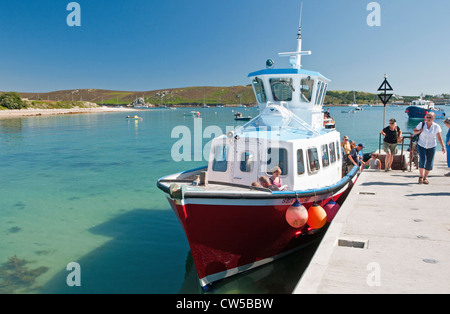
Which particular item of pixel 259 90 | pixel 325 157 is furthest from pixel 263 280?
pixel 259 90

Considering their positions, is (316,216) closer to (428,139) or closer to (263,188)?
(263,188)

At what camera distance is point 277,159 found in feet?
26.6

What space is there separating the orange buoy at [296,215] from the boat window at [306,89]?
4347mm

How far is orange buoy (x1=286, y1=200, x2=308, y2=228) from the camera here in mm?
6906

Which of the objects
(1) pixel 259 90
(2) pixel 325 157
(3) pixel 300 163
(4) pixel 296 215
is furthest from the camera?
(1) pixel 259 90

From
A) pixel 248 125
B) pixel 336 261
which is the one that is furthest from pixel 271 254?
pixel 248 125

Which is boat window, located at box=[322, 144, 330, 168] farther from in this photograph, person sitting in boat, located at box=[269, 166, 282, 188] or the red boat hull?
person sitting in boat, located at box=[269, 166, 282, 188]

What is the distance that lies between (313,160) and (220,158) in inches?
95.0

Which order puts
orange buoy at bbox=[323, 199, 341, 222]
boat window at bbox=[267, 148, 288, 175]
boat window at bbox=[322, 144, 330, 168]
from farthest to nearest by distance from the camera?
boat window at bbox=[322, 144, 330, 168]
orange buoy at bbox=[323, 199, 341, 222]
boat window at bbox=[267, 148, 288, 175]

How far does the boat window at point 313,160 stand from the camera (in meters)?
8.42

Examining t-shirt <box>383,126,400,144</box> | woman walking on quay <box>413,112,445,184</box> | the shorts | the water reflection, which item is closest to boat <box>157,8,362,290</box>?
the water reflection

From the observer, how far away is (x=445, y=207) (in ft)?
25.5

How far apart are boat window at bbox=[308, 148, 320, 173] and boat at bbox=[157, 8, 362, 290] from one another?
0.03m

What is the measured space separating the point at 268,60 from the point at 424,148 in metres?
5.17
